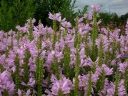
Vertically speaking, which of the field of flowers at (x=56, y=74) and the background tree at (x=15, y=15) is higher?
the background tree at (x=15, y=15)

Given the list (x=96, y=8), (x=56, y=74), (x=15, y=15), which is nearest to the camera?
(x=56, y=74)

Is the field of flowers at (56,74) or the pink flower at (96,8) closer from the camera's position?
the field of flowers at (56,74)

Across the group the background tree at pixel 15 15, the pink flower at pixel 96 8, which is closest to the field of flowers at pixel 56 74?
the pink flower at pixel 96 8

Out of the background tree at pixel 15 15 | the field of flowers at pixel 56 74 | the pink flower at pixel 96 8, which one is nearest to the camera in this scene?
the field of flowers at pixel 56 74

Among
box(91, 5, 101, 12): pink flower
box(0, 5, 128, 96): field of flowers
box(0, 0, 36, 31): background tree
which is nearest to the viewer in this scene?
box(0, 5, 128, 96): field of flowers

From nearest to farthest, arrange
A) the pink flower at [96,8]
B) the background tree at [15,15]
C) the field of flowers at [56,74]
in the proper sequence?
the field of flowers at [56,74] → the pink flower at [96,8] → the background tree at [15,15]

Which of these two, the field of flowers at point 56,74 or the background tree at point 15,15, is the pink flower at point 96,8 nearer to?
the field of flowers at point 56,74

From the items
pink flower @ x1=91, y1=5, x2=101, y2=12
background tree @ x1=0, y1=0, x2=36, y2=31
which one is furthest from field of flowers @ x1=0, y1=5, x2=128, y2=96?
background tree @ x1=0, y1=0, x2=36, y2=31

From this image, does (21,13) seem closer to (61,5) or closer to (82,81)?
(61,5)

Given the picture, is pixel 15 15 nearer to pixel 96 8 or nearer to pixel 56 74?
pixel 96 8

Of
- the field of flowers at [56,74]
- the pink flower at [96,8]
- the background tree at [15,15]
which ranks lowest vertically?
the field of flowers at [56,74]

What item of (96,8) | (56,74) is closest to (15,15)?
(96,8)

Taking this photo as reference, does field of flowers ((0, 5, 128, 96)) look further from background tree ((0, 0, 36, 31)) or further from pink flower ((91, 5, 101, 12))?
background tree ((0, 0, 36, 31))

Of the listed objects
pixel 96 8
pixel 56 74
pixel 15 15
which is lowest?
pixel 56 74
